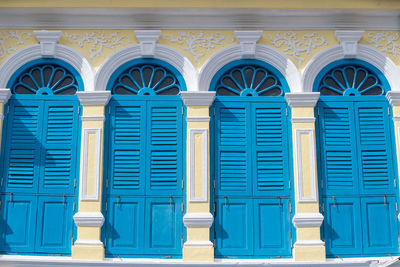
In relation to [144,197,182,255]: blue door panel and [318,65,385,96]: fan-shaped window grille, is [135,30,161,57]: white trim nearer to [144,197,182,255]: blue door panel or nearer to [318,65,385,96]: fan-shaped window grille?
[144,197,182,255]: blue door panel

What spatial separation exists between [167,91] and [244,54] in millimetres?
1157

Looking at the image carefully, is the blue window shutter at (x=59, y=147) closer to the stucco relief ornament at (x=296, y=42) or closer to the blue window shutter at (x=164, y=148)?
the blue window shutter at (x=164, y=148)

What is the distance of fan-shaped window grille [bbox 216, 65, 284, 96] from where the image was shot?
8.13 m

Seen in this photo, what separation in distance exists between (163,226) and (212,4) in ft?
10.00

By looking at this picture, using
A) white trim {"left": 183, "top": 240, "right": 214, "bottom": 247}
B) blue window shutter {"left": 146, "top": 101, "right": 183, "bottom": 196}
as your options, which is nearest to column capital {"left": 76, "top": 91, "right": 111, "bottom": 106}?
blue window shutter {"left": 146, "top": 101, "right": 183, "bottom": 196}

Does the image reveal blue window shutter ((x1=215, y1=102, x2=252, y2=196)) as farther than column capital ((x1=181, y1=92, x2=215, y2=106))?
No

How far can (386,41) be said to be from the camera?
27.1 feet

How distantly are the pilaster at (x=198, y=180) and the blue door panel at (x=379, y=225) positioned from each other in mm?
1964

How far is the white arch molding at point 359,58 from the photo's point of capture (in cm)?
808

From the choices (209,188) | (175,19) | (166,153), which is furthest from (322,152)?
(175,19)

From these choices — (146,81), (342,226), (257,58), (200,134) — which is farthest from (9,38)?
(342,226)

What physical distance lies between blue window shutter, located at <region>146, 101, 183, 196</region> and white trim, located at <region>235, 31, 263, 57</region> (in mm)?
1166

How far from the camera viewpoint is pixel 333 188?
25.4 ft

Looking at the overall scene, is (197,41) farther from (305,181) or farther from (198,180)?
(305,181)
